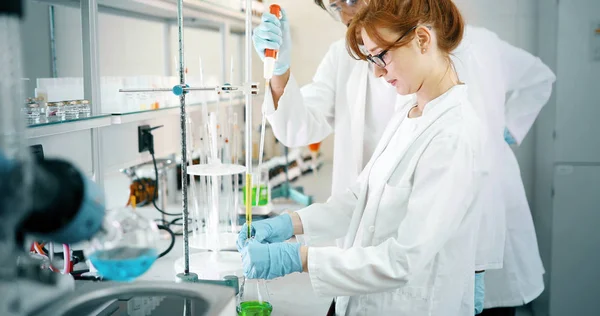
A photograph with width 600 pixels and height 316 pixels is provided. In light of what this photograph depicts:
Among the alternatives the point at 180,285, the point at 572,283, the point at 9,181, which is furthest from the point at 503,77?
the point at 9,181

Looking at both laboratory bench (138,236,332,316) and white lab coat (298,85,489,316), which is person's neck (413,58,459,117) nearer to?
white lab coat (298,85,489,316)

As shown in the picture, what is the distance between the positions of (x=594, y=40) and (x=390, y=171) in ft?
7.72

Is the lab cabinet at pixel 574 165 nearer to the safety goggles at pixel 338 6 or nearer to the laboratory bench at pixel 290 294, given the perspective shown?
the safety goggles at pixel 338 6

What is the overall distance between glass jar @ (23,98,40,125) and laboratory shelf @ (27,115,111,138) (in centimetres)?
4

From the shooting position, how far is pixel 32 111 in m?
1.39

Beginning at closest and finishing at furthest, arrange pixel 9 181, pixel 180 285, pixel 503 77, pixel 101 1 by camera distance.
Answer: pixel 9 181, pixel 180 285, pixel 101 1, pixel 503 77

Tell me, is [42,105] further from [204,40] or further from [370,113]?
[204,40]

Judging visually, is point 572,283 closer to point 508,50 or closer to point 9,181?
point 508,50

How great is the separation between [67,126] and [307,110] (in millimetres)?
901

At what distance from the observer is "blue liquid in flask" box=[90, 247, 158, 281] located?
81cm

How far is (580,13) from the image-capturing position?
309 cm

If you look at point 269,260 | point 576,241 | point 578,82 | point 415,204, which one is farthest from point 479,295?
point 578,82

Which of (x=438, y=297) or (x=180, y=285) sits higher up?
(x=180, y=285)

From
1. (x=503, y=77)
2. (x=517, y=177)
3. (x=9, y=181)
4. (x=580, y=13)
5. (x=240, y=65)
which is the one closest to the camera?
(x=9, y=181)
